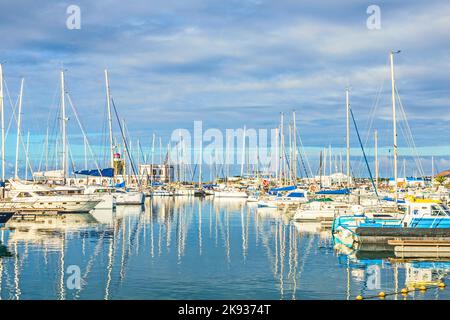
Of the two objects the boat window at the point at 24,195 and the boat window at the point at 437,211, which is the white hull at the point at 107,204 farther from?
the boat window at the point at 437,211

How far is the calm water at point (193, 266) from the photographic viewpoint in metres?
25.7

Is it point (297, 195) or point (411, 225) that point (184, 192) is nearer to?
point (297, 195)

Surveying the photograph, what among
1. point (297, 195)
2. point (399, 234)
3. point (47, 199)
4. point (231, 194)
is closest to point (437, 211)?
point (399, 234)

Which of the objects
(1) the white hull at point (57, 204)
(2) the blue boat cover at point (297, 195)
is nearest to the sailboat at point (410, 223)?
(1) the white hull at point (57, 204)

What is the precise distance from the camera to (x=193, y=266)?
32.6 meters

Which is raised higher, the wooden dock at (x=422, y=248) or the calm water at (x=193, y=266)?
the wooden dock at (x=422, y=248)

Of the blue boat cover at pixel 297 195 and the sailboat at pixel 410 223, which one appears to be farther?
the blue boat cover at pixel 297 195

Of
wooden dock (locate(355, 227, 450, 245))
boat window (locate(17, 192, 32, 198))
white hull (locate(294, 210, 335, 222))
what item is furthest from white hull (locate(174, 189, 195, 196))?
wooden dock (locate(355, 227, 450, 245))

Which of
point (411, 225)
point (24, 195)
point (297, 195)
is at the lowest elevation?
point (297, 195)

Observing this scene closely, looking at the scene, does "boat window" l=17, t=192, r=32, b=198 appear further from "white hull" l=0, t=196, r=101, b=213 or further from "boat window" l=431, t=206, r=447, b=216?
"boat window" l=431, t=206, r=447, b=216

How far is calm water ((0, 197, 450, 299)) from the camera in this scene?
25.7 m
